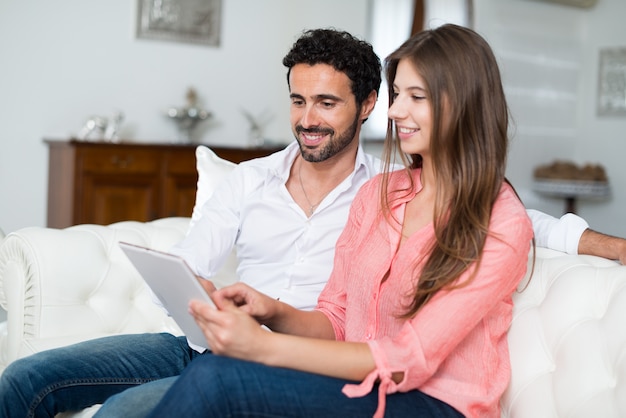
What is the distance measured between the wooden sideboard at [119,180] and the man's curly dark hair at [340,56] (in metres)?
2.69

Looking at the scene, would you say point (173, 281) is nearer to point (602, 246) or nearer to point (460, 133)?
point (460, 133)

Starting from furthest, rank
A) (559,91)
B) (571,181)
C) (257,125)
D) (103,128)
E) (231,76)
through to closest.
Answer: (559,91), (571,181), (257,125), (231,76), (103,128)

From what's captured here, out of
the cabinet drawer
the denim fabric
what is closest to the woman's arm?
the denim fabric

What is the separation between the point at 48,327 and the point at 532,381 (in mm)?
1266

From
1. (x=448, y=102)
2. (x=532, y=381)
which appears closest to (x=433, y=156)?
(x=448, y=102)

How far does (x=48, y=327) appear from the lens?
2.14 m

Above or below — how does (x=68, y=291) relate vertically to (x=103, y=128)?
below

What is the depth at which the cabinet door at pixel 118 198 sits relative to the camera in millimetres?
4602

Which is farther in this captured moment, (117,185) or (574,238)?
(117,185)

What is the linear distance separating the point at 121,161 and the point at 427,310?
355 cm

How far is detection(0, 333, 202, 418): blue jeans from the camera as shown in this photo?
171 centimetres

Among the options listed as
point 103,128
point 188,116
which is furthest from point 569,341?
point 188,116

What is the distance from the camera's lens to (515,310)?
1.74 meters

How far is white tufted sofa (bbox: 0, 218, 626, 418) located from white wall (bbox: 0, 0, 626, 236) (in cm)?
240
